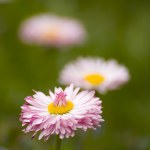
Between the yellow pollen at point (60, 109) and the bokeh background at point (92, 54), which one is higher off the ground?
the bokeh background at point (92, 54)

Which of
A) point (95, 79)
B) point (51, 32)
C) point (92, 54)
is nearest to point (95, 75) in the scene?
point (95, 79)

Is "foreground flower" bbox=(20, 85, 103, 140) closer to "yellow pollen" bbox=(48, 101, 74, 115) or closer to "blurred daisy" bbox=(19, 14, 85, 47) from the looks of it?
"yellow pollen" bbox=(48, 101, 74, 115)

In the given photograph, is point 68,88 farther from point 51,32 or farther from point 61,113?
point 51,32

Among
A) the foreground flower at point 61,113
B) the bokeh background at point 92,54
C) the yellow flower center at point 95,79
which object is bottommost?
the foreground flower at point 61,113

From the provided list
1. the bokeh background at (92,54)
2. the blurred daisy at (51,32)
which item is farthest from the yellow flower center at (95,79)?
the blurred daisy at (51,32)

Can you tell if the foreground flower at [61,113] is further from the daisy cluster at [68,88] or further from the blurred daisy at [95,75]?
the blurred daisy at [95,75]
